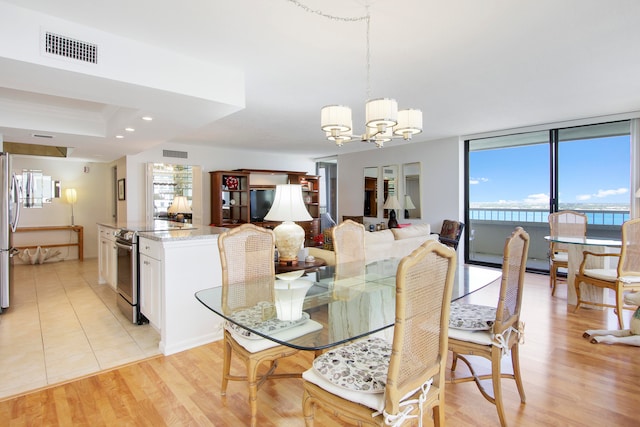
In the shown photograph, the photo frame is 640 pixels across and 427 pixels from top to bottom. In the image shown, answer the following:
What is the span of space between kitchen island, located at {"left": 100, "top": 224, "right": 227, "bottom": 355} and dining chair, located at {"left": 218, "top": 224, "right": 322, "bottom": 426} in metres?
0.73

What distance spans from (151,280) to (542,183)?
5885 mm

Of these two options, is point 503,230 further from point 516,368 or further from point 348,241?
point 516,368

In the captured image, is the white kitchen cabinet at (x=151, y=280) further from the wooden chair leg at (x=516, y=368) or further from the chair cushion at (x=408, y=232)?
the chair cushion at (x=408, y=232)

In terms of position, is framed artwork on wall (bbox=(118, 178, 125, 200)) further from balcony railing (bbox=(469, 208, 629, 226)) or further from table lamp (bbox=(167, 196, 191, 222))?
balcony railing (bbox=(469, 208, 629, 226))

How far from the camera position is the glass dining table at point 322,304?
147 cm

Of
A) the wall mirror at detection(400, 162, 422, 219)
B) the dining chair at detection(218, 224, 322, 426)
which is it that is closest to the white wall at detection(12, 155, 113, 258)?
the wall mirror at detection(400, 162, 422, 219)

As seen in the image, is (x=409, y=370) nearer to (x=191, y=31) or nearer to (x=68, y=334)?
(x=191, y=31)

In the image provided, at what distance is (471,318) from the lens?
200 cm

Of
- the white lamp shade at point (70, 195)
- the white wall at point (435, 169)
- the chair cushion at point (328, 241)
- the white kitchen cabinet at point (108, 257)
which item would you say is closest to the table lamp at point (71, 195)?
the white lamp shade at point (70, 195)

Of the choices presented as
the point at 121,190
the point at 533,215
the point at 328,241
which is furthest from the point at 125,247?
the point at 533,215

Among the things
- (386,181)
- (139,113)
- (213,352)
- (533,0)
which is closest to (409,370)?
(213,352)

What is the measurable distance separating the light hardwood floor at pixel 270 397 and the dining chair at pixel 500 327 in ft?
0.64

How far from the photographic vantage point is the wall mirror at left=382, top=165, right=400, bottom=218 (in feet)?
24.0

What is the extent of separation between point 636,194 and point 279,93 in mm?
4736
